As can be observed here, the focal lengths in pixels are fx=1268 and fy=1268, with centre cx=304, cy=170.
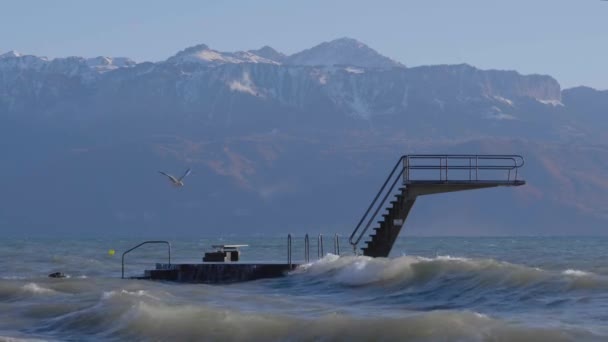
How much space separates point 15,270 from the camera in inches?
2138

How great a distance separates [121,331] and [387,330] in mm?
5613

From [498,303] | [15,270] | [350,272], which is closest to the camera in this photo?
[498,303]

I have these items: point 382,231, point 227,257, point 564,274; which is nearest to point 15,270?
point 227,257

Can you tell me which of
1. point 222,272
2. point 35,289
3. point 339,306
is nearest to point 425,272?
point 222,272

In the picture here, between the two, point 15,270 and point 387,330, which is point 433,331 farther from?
point 15,270

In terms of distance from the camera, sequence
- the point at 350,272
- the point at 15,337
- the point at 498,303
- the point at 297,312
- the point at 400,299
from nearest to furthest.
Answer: the point at 15,337, the point at 297,312, the point at 498,303, the point at 400,299, the point at 350,272

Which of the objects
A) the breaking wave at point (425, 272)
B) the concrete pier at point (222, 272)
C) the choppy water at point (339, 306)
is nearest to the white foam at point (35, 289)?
the choppy water at point (339, 306)

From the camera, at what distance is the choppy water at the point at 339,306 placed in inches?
902

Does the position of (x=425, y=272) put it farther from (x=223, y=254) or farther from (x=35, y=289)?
(x=35, y=289)

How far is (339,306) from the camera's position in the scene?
2969 cm

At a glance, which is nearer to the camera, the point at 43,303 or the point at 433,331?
the point at 433,331

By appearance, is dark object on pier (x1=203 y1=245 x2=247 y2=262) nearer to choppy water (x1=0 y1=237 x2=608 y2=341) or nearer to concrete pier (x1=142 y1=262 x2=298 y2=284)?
concrete pier (x1=142 y1=262 x2=298 y2=284)

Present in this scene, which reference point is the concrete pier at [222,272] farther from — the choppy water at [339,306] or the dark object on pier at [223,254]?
the dark object on pier at [223,254]

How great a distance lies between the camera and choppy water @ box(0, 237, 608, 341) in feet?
75.2
